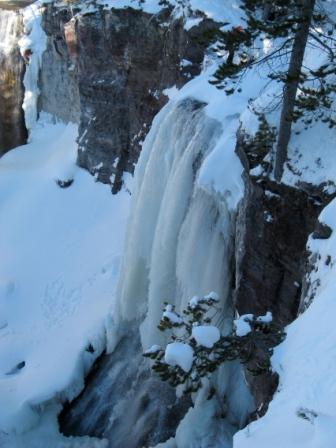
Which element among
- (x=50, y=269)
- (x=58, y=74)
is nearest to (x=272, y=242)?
(x=50, y=269)

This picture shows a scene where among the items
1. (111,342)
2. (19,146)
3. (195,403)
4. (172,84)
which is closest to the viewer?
(195,403)

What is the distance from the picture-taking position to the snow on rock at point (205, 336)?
557 cm

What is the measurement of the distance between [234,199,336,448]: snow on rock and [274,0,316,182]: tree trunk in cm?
240

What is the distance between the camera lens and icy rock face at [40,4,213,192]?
596 inches

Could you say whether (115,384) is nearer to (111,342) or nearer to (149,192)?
(111,342)

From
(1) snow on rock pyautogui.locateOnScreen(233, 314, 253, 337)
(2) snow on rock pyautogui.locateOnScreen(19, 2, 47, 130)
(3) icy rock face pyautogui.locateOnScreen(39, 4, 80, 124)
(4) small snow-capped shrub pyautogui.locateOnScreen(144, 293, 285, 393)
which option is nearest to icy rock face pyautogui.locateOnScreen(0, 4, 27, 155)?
(2) snow on rock pyautogui.locateOnScreen(19, 2, 47, 130)

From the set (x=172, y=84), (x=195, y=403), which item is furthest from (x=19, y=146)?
(x=195, y=403)

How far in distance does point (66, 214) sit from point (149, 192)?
7557 mm

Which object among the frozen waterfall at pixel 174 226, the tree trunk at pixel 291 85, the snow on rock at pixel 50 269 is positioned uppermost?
the tree trunk at pixel 291 85

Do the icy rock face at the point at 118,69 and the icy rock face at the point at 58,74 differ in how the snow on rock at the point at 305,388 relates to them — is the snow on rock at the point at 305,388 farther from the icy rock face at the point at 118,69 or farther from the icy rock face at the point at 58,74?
the icy rock face at the point at 58,74

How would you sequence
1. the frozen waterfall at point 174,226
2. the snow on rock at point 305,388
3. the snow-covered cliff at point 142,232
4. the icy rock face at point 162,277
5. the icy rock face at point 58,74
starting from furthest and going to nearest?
the icy rock face at point 58,74, the icy rock face at point 162,277, the frozen waterfall at point 174,226, the snow-covered cliff at point 142,232, the snow on rock at point 305,388

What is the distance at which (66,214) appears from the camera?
62.0 ft

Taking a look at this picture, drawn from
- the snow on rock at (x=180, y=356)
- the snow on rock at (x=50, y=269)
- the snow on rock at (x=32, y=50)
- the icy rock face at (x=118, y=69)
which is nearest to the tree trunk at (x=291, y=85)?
the snow on rock at (x=180, y=356)

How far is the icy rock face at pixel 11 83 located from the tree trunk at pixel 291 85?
57.5 feet
